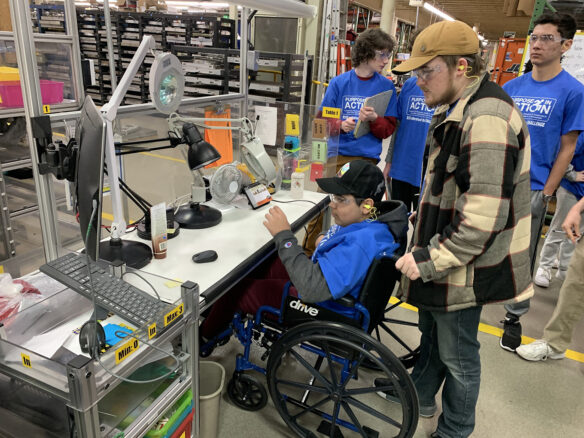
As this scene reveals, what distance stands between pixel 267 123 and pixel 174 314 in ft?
5.29

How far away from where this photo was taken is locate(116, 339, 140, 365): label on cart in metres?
1.02

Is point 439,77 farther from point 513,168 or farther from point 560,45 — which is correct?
point 560,45

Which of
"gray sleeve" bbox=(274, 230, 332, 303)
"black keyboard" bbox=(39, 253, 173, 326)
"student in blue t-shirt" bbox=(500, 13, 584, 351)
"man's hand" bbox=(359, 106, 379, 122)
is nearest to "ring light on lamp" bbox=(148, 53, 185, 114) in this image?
"black keyboard" bbox=(39, 253, 173, 326)

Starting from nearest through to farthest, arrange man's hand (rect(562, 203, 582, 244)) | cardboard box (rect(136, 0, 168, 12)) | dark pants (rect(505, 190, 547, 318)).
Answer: man's hand (rect(562, 203, 582, 244)) → dark pants (rect(505, 190, 547, 318)) → cardboard box (rect(136, 0, 168, 12))

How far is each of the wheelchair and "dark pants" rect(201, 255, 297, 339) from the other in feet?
0.13

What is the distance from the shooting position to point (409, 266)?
132cm

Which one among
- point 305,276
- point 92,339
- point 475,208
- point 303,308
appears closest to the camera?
point 92,339

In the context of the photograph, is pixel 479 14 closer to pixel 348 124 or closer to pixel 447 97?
pixel 348 124

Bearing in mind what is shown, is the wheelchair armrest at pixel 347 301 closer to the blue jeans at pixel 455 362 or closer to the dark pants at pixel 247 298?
the dark pants at pixel 247 298

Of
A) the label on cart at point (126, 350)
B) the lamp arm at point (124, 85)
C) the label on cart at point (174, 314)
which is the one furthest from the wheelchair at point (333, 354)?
the lamp arm at point (124, 85)

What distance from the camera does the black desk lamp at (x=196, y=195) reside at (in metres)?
1.68

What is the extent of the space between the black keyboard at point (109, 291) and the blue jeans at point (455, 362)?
0.96 m

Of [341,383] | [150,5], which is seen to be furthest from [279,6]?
[150,5]

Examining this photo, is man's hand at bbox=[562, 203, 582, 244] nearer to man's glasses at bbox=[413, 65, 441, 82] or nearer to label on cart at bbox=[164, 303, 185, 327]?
man's glasses at bbox=[413, 65, 441, 82]
